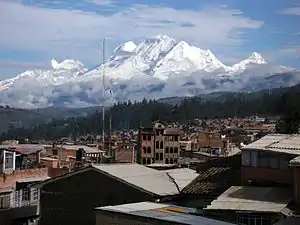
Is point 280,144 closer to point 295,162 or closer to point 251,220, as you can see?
point 295,162

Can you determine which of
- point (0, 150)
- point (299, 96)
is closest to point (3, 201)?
point (0, 150)

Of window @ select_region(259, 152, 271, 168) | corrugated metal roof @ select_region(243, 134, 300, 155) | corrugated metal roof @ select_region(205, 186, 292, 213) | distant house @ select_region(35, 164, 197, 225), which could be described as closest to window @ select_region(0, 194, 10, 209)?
distant house @ select_region(35, 164, 197, 225)

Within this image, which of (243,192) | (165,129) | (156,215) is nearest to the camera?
(156,215)

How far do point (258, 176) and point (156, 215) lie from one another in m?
4.22

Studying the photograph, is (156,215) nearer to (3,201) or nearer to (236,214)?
(236,214)

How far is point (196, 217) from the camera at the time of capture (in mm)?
15695

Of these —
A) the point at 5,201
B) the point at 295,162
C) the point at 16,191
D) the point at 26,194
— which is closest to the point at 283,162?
the point at 295,162

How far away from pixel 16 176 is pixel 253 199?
1456cm

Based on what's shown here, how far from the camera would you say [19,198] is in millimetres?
25531

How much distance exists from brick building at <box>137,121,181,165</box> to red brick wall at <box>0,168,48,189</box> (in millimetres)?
47387

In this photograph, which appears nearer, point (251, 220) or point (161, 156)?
point (251, 220)

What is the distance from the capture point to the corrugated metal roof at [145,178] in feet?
64.9

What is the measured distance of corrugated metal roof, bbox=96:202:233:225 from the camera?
15.0 m

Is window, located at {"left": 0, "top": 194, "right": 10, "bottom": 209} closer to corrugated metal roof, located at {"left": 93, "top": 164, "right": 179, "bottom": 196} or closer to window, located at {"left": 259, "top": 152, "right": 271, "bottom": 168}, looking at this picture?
corrugated metal roof, located at {"left": 93, "top": 164, "right": 179, "bottom": 196}
